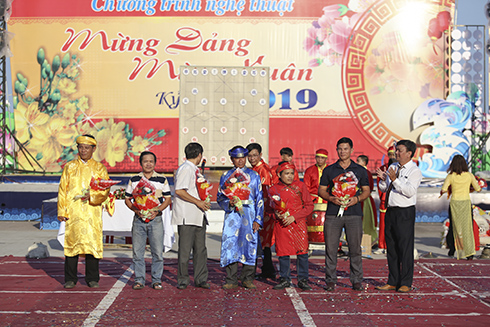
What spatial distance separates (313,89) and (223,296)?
14720mm

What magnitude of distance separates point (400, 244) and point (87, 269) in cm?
370

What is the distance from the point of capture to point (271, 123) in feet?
67.1

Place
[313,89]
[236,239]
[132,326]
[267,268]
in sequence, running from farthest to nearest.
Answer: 1. [313,89]
2. [267,268]
3. [236,239]
4. [132,326]

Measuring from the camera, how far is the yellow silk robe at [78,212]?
22.8 feet

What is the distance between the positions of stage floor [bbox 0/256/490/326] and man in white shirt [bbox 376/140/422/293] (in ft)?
0.74

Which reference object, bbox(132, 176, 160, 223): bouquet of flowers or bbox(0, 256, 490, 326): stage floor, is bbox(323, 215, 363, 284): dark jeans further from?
bbox(132, 176, 160, 223): bouquet of flowers

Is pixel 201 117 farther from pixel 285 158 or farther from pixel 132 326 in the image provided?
pixel 132 326

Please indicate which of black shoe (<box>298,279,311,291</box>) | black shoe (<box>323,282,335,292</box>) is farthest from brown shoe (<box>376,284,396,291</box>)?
black shoe (<box>298,279,311,291</box>)

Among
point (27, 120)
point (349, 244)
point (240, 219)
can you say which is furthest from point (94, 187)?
point (27, 120)

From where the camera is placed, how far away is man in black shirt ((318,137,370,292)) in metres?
6.83

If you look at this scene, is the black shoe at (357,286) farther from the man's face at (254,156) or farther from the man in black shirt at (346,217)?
the man's face at (254,156)

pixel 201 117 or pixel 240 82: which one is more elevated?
pixel 240 82

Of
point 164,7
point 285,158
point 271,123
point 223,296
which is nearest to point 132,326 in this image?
point 223,296

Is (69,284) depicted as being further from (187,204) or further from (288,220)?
(288,220)
